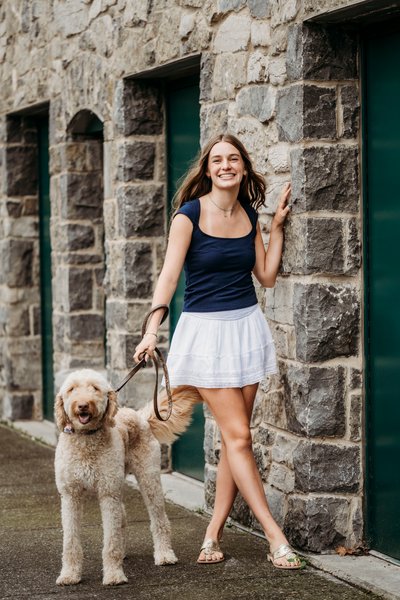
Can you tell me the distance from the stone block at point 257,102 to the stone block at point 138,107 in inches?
69.5

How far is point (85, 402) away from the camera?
5484 mm

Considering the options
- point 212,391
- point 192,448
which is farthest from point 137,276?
point 212,391

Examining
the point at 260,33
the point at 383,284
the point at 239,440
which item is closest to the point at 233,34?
the point at 260,33

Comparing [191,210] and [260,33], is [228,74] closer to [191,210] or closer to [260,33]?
[260,33]

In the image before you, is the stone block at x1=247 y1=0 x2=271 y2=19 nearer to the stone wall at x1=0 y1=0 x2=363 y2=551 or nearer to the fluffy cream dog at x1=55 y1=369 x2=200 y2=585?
the stone wall at x1=0 y1=0 x2=363 y2=551

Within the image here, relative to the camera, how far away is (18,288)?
1134 cm

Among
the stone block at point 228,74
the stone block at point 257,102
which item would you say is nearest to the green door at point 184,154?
the stone block at point 228,74

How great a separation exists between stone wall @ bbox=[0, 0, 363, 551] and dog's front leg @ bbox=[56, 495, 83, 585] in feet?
3.87

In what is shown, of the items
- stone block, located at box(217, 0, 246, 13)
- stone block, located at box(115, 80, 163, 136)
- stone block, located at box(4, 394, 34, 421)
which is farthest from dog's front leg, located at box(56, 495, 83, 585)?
stone block, located at box(4, 394, 34, 421)

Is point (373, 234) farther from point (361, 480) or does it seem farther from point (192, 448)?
point (192, 448)

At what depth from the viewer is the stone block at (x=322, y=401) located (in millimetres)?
6105

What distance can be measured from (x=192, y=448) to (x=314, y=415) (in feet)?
7.45

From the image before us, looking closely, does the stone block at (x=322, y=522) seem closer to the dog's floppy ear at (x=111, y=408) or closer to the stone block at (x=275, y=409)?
the stone block at (x=275, y=409)

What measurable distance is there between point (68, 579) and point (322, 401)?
1.54m
